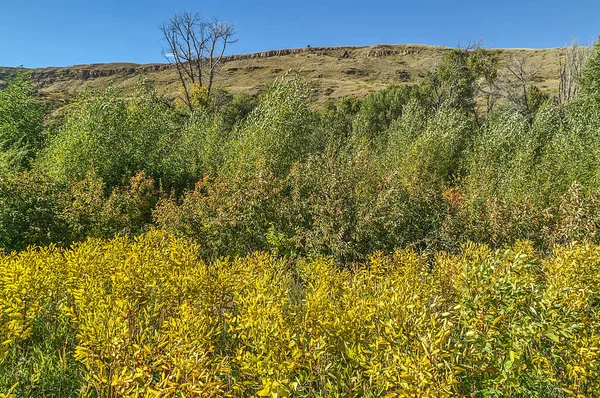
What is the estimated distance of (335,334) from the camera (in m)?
2.48

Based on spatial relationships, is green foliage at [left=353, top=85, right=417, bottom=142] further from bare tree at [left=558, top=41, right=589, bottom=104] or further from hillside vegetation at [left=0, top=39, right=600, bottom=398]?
hillside vegetation at [left=0, top=39, right=600, bottom=398]

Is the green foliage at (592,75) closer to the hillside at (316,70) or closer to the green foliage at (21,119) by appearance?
the green foliage at (21,119)

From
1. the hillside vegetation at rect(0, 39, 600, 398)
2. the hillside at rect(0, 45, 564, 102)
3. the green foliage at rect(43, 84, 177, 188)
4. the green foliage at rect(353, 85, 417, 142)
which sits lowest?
the hillside vegetation at rect(0, 39, 600, 398)

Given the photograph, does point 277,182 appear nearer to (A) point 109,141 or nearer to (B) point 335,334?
(B) point 335,334

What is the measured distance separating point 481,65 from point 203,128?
24228 millimetres

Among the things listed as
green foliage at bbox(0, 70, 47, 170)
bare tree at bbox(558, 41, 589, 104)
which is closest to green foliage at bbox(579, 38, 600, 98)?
bare tree at bbox(558, 41, 589, 104)

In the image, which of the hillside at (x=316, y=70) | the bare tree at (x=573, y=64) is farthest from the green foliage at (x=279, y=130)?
the hillside at (x=316, y=70)

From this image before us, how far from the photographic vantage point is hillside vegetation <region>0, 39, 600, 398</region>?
207 cm

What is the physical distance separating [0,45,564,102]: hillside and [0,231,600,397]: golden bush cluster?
6598cm

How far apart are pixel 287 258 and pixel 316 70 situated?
96.9m

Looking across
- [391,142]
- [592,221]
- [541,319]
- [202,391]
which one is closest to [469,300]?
[541,319]

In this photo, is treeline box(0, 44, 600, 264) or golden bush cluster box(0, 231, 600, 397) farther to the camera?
treeline box(0, 44, 600, 264)

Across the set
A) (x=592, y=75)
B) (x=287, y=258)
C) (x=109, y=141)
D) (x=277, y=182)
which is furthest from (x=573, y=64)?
(x=109, y=141)

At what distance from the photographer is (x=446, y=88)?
28516mm
